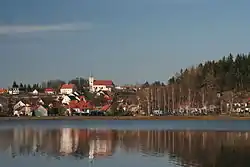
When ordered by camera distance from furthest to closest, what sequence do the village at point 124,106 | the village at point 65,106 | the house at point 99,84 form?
the house at point 99,84, the village at point 65,106, the village at point 124,106

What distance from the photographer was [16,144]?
42.3 metres

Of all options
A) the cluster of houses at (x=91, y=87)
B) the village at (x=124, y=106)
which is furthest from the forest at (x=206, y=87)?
the cluster of houses at (x=91, y=87)

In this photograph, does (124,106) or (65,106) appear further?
(65,106)

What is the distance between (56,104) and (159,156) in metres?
101

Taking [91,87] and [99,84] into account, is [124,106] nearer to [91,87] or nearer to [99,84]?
[91,87]

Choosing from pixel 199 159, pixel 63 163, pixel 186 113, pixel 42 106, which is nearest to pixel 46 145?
pixel 63 163

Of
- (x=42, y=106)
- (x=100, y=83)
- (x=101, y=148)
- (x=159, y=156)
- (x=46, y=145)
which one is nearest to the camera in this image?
(x=159, y=156)

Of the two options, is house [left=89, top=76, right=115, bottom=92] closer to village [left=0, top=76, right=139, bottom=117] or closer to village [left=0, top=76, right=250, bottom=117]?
village [left=0, top=76, right=139, bottom=117]

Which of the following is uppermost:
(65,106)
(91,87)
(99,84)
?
(99,84)

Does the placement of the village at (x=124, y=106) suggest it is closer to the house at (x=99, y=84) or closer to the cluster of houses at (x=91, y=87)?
the cluster of houses at (x=91, y=87)

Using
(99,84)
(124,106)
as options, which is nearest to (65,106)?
(124,106)

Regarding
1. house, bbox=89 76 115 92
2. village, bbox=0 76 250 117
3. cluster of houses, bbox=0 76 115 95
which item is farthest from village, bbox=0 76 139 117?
house, bbox=89 76 115 92

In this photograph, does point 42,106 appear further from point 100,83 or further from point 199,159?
point 199,159

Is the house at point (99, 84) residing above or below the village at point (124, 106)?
above
